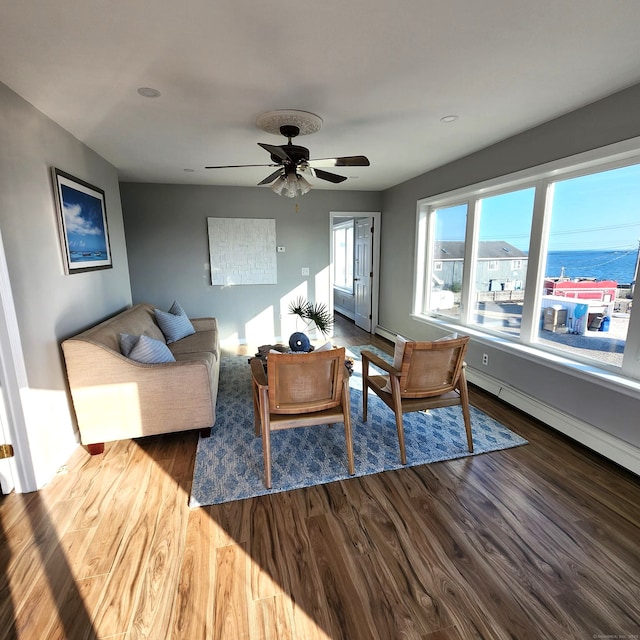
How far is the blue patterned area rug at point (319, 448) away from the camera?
2172 mm

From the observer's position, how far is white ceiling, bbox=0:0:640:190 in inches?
56.9

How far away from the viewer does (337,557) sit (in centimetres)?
164

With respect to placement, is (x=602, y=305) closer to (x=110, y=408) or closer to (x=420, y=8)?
(x=420, y=8)

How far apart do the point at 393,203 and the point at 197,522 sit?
4878 millimetres


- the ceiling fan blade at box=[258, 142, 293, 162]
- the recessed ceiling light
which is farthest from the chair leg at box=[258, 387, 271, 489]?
the recessed ceiling light

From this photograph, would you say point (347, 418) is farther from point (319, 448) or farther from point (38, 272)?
point (38, 272)

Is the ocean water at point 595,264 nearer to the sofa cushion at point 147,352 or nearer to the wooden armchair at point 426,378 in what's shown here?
the wooden armchair at point 426,378

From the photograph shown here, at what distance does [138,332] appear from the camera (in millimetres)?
3115

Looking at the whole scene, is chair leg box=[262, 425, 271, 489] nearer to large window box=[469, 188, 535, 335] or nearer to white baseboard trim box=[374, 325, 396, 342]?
large window box=[469, 188, 535, 335]

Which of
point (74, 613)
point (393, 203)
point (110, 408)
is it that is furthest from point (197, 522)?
point (393, 203)

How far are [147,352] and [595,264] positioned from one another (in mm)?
3418

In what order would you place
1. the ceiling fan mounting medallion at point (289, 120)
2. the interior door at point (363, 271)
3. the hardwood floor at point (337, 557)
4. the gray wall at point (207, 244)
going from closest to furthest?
the hardwood floor at point (337, 557) < the ceiling fan mounting medallion at point (289, 120) < the gray wall at point (207, 244) < the interior door at point (363, 271)

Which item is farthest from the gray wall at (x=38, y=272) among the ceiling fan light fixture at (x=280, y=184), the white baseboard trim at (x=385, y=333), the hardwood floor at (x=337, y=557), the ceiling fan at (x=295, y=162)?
the white baseboard trim at (x=385, y=333)

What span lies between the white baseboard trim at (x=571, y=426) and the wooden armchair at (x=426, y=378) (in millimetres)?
846
